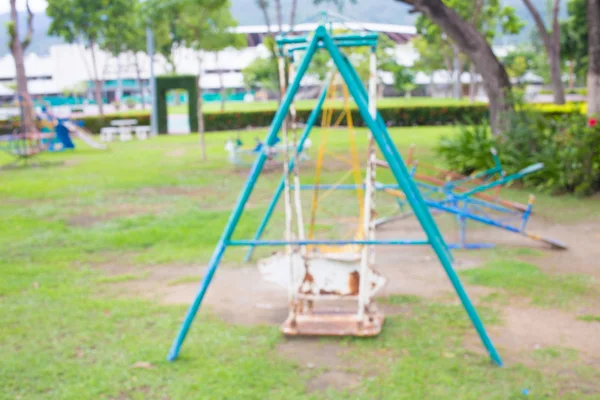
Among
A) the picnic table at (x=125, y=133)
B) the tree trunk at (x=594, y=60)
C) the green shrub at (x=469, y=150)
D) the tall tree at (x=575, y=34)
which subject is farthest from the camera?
the tall tree at (x=575, y=34)

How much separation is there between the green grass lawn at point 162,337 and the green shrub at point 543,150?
89 cm

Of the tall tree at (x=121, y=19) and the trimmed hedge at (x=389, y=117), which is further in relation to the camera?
the tall tree at (x=121, y=19)

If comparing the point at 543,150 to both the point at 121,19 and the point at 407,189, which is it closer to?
the point at 407,189

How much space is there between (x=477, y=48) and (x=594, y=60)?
7.32 ft

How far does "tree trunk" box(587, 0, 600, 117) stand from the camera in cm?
1240

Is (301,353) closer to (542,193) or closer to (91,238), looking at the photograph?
(91,238)

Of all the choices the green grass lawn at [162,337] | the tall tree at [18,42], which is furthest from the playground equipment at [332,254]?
the tall tree at [18,42]

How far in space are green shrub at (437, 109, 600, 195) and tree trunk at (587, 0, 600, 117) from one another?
50 centimetres

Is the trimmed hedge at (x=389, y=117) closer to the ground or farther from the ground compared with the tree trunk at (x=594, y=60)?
closer to the ground

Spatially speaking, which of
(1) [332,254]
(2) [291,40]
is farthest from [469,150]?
(2) [291,40]

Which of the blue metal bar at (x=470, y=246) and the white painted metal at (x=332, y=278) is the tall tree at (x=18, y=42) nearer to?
the blue metal bar at (x=470, y=246)

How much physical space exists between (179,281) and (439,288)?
2471 millimetres

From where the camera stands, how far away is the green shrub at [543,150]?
11.1 meters

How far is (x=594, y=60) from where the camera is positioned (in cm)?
1259
